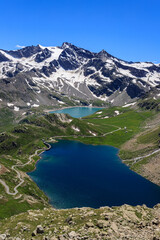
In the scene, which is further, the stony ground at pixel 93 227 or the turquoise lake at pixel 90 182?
the turquoise lake at pixel 90 182

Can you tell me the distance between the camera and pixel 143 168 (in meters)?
143

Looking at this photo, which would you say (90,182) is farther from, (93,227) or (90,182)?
(93,227)

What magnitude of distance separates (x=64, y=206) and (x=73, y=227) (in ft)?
187

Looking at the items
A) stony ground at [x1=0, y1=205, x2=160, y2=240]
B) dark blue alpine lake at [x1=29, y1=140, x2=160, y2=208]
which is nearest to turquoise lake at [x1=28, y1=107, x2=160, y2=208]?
dark blue alpine lake at [x1=29, y1=140, x2=160, y2=208]

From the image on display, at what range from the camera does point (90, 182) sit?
123062 millimetres

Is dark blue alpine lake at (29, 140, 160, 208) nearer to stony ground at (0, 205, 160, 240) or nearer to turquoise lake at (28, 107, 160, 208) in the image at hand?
turquoise lake at (28, 107, 160, 208)

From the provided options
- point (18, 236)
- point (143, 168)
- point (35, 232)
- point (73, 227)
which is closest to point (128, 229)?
point (73, 227)

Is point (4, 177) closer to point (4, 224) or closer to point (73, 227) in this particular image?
point (4, 224)

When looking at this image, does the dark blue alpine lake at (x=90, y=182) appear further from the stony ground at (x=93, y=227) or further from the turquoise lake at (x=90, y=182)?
the stony ground at (x=93, y=227)

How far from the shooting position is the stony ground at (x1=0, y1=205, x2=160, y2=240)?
36.6 metres

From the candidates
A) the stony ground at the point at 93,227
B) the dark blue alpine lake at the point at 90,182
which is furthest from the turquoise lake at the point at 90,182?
the stony ground at the point at 93,227

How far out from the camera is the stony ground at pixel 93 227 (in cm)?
3659

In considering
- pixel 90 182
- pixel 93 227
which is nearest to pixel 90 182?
pixel 90 182

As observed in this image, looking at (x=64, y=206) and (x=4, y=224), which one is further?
(x=64, y=206)
